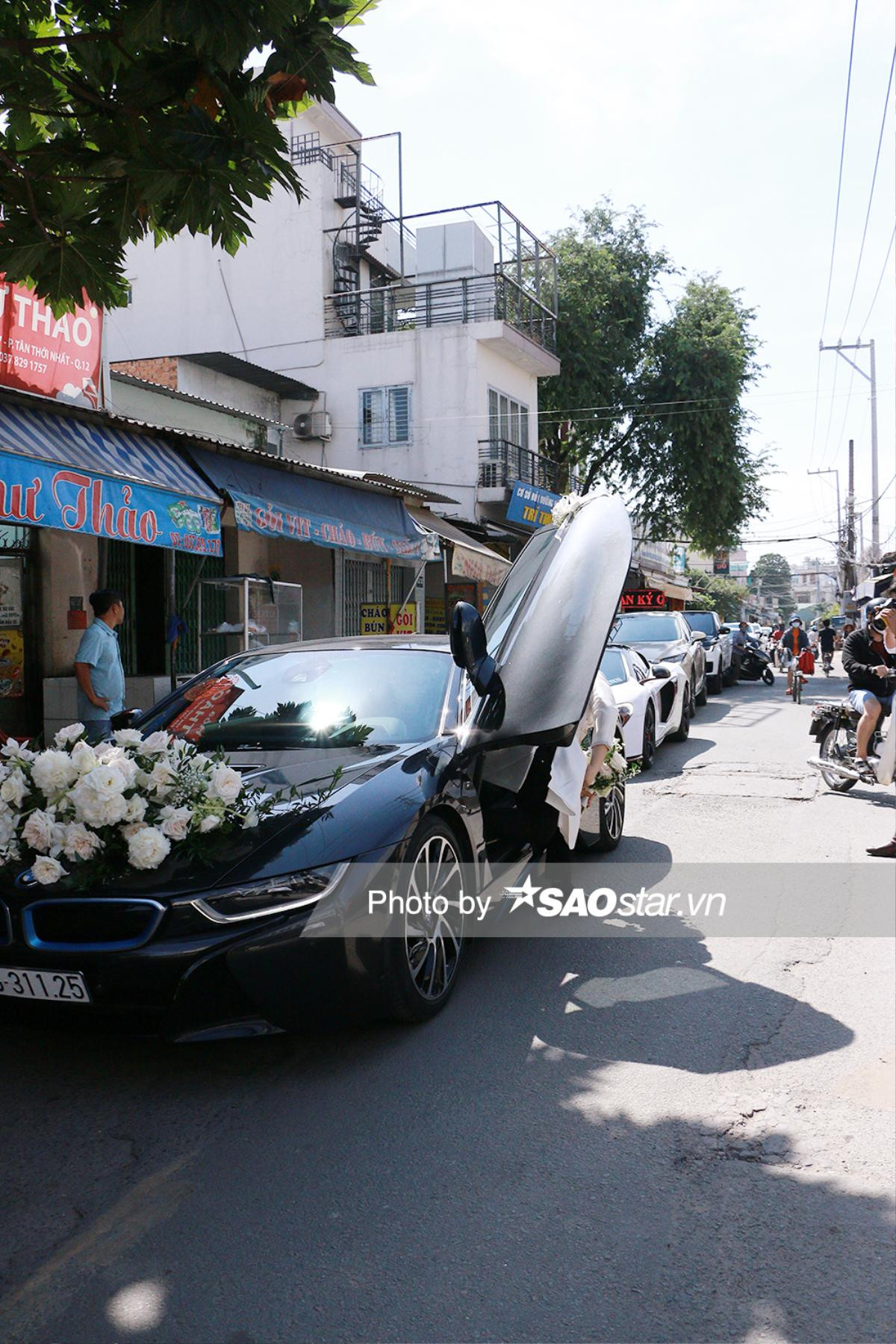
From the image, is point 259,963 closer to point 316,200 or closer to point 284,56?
point 284,56

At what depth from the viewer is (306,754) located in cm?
456

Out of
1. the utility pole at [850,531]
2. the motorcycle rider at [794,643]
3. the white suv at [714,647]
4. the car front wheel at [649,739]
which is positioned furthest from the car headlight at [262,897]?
the utility pole at [850,531]

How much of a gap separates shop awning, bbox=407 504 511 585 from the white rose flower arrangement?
12.6 m

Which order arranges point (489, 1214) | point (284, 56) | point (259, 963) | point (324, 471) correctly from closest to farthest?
point (489, 1214), point (259, 963), point (284, 56), point (324, 471)

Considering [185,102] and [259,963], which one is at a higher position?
[185,102]

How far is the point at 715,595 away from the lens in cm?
7850

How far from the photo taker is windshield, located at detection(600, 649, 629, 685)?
11.2 metres

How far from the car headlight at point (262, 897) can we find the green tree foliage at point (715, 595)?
204ft

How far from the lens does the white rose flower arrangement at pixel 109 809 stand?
3.52m

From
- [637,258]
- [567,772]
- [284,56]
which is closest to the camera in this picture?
[284,56]

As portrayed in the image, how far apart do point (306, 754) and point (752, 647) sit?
23.5m

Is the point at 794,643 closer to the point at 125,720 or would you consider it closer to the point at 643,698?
the point at 643,698

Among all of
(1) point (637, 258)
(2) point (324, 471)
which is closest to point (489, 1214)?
(2) point (324, 471)

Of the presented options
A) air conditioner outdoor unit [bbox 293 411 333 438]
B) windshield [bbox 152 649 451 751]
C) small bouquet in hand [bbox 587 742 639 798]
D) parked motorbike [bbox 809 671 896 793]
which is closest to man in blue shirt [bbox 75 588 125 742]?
windshield [bbox 152 649 451 751]
